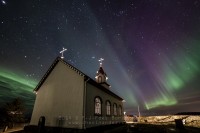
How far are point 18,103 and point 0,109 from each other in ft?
15.7

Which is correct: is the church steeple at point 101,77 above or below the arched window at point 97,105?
above

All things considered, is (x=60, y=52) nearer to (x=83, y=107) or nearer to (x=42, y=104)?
(x=42, y=104)

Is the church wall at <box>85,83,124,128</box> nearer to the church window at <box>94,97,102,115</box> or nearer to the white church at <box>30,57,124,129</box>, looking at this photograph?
the white church at <box>30,57,124,129</box>

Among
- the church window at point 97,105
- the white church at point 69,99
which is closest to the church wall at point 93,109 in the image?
the white church at point 69,99

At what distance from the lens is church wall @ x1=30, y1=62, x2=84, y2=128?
13.4 metres

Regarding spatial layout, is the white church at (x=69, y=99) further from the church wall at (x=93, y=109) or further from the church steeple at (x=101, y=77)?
the church steeple at (x=101, y=77)

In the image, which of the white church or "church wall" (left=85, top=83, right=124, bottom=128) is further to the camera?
"church wall" (left=85, top=83, right=124, bottom=128)

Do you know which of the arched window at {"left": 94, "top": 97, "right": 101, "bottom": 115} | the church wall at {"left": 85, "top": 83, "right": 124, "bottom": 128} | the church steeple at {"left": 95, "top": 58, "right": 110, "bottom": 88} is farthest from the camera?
the church steeple at {"left": 95, "top": 58, "right": 110, "bottom": 88}

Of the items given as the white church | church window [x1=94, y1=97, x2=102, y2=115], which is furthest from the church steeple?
church window [x1=94, y1=97, x2=102, y2=115]

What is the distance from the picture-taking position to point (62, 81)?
16.0 metres

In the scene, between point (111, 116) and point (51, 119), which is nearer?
point (51, 119)

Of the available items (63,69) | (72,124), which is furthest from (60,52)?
(72,124)

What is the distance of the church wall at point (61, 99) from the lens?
13.4m

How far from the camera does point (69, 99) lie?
14.3 metres
